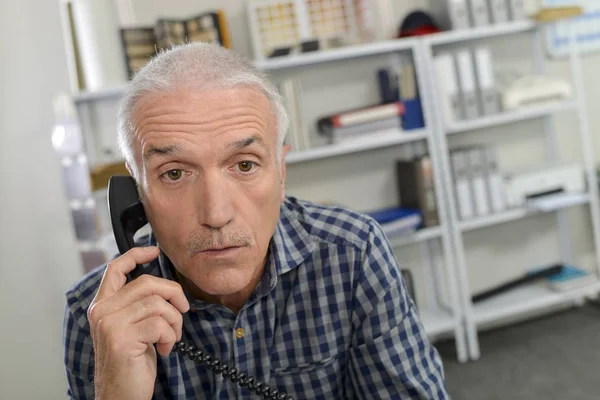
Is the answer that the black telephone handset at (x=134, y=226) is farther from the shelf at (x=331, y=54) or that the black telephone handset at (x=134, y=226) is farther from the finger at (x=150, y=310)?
the shelf at (x=331, y=54)

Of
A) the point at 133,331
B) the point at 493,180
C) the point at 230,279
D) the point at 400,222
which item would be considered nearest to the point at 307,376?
the point at 230,279

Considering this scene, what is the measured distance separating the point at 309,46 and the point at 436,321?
1.44 metres

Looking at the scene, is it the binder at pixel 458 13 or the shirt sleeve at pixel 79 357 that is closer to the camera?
the shirt sleeve at pixel 79 357

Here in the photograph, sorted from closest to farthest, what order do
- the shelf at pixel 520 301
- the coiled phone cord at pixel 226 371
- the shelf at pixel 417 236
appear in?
the coiled phone cord at pixel 226 371
the shelf at pixel 417 236
the shelf at pixel 520 301

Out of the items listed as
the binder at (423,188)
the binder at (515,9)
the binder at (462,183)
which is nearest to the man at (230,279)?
the binder at (423,188)

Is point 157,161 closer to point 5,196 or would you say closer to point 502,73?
point 5,196

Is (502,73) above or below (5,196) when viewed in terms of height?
above

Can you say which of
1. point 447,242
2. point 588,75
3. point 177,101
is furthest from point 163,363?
point 588,75

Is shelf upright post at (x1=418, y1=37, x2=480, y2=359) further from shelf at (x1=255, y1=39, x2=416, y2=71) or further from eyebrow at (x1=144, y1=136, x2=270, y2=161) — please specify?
eyebrow at (x1=144, y1=136, x2=270, y2=161)

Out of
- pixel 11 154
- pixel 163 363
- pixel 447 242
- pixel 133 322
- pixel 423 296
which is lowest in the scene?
pixel 423 296

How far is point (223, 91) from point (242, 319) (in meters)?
0.43

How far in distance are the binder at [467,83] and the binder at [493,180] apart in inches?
8.0

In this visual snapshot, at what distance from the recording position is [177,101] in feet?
3.34

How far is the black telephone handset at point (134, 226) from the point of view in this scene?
3.69ft
